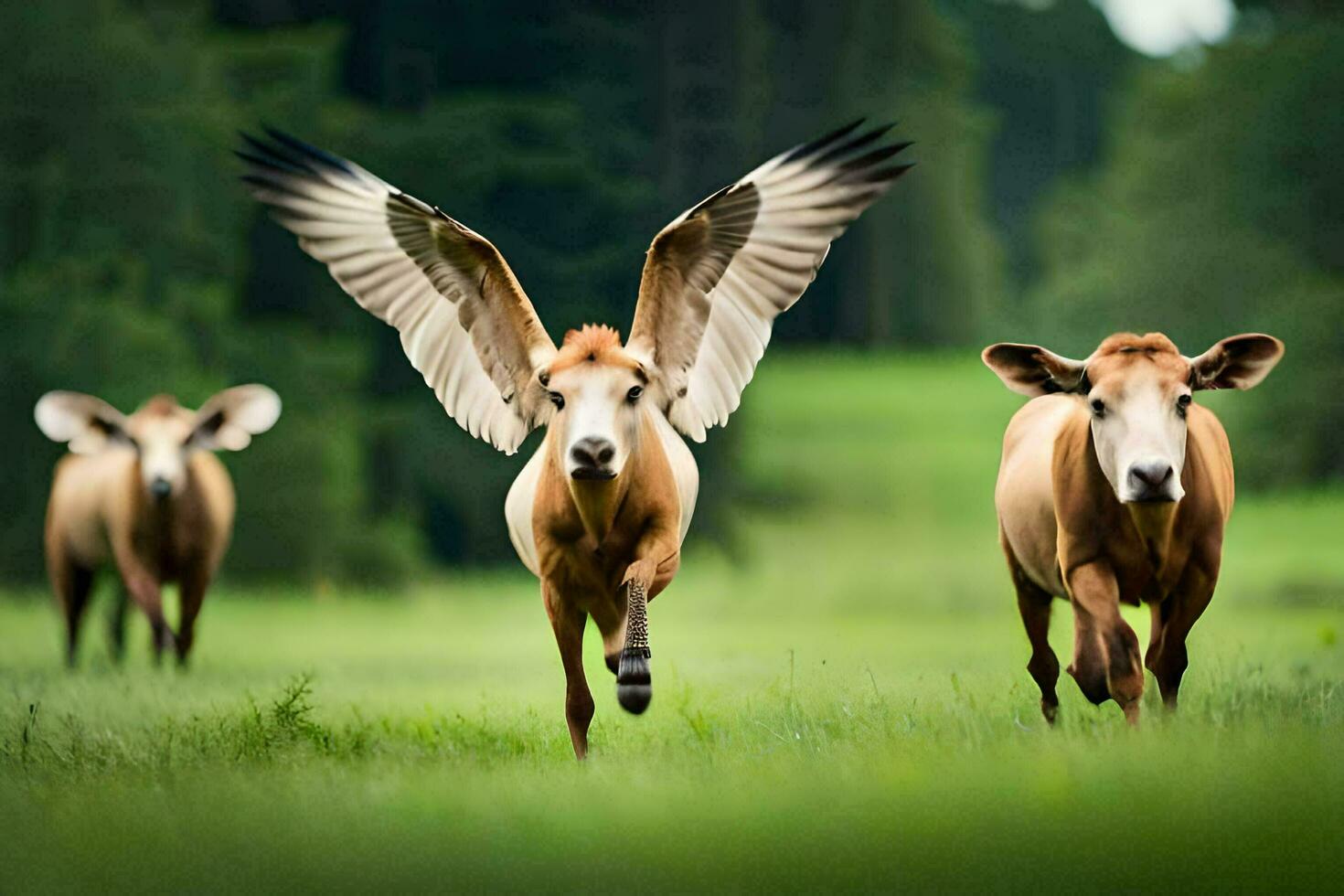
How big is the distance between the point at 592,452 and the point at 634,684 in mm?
913

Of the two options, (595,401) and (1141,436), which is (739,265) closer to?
(595,401)

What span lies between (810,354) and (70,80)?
17398 mm

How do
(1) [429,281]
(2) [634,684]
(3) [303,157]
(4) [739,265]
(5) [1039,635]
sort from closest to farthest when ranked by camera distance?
(2) [634,684], (4) [739,265], (1) [429,281], (3) [303,157], (5) [1039,635]

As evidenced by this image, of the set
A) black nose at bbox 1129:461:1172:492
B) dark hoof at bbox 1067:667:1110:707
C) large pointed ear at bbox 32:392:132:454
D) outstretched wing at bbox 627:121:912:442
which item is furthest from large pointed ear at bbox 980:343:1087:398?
large pointed ear at bbox 32:392:132:454

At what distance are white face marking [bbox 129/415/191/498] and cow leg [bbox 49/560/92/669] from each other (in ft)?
5.65

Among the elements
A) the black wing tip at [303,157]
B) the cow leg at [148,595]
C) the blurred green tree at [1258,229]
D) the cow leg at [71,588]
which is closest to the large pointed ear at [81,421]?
the cow leg at [148,595]

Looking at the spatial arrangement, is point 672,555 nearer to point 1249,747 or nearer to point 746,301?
point 746,301

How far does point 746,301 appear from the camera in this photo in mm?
8109

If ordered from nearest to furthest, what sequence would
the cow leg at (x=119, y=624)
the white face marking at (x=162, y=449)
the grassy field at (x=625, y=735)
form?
the grassy field at (x=625, y=735)
the white face marking at (x=162, y=449)
the cow leg at (x=119, y=624)

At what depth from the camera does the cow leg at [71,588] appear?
1421cm

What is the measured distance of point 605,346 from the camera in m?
7.47

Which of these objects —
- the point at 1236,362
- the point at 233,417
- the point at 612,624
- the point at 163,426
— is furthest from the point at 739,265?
the point at 163,426

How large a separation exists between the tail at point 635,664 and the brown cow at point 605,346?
0.04 feet

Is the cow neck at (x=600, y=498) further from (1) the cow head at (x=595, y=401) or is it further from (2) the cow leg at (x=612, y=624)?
(2) the cow leg at (x=612, y=624)
